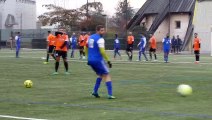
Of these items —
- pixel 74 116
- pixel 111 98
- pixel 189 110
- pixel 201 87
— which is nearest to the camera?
pixel 74 116

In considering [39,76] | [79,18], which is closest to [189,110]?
[39,76]

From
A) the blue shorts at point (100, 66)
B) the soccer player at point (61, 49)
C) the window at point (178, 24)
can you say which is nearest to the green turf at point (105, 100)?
the blue shorts at point (100, 66)

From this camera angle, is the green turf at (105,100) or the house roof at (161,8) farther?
the house roof at (161,8)

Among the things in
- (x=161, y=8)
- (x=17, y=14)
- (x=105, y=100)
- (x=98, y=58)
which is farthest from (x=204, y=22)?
(x=105, y=100)

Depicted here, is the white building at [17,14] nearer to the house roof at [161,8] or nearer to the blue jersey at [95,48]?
the house roof at [161,8]

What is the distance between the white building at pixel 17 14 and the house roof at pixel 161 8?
23.1 m

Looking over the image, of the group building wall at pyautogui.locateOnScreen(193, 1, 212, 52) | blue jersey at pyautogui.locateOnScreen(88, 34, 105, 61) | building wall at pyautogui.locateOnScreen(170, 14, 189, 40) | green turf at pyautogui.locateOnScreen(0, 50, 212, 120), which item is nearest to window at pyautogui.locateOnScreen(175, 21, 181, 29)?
building wall at pyautogui.locateOnScreen(170, 14, 189, 40)

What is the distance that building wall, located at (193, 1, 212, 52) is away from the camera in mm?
62469

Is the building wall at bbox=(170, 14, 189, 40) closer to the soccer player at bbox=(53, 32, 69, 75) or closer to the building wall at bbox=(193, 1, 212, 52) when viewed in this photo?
the building wall at bbox=(193, 1, 212, 52)

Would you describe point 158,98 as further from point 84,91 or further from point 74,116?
point 74,116

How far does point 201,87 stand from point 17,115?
818 cm

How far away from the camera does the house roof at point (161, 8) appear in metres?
82.3

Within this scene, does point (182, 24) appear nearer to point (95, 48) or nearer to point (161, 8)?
point (161, 8)

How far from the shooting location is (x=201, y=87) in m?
18.0
